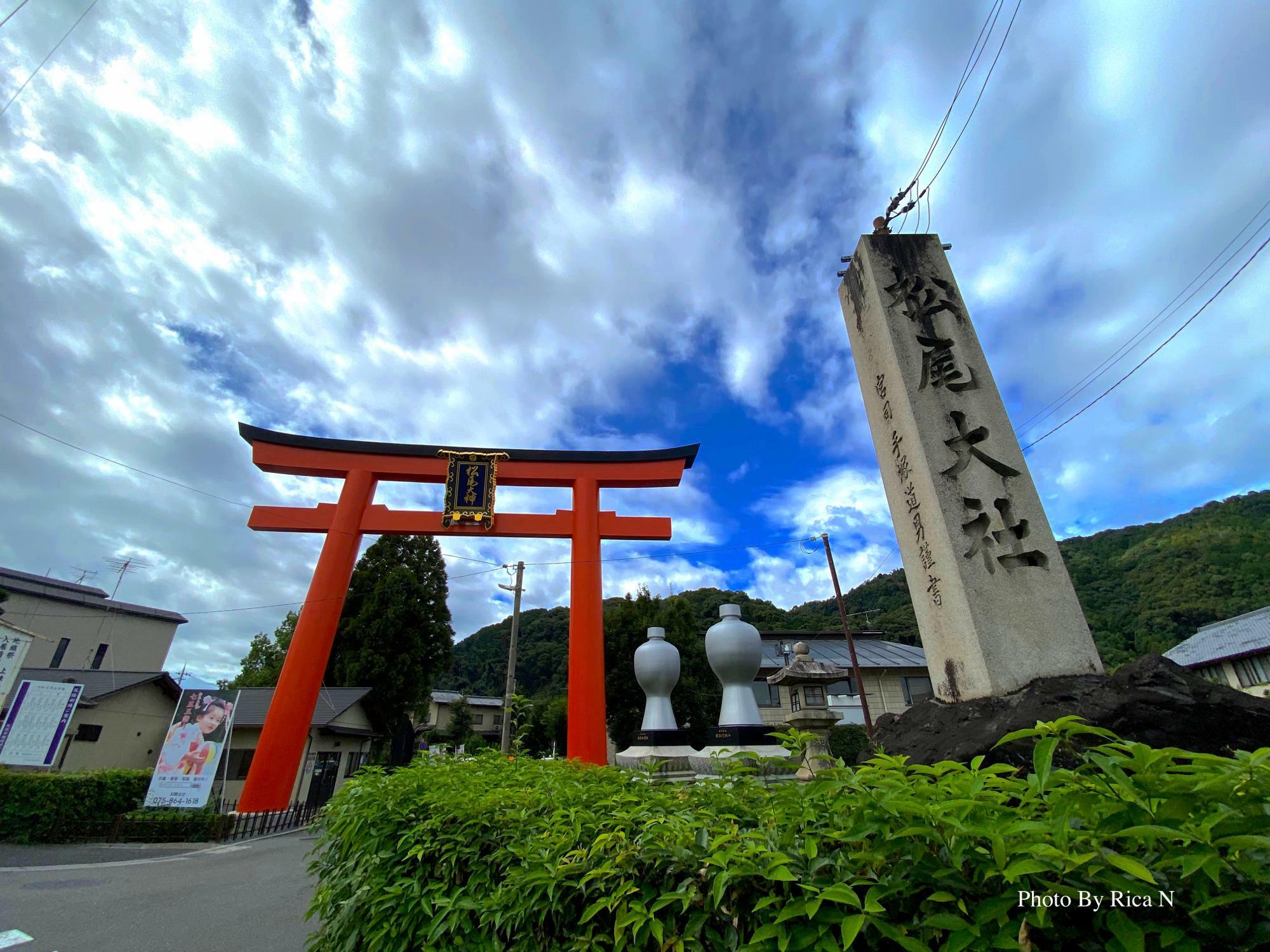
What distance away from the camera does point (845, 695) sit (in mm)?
21328

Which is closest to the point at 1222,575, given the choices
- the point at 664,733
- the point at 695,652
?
the point at 695,652

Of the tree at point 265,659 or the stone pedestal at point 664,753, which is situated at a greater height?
the tree at point 265,659

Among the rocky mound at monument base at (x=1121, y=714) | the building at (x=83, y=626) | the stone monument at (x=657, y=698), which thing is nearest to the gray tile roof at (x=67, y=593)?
the building at (x=83, y=626)

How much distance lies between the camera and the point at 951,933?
102 centimetres

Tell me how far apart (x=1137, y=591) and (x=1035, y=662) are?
25357mm

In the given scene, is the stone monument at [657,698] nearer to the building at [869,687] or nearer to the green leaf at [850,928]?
the green leaf at [850,928]

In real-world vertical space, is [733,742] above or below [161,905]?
above

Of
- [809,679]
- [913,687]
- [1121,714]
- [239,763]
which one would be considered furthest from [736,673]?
[913,687]

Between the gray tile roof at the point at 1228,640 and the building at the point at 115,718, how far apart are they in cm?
2958

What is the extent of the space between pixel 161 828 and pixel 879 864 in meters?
13.6

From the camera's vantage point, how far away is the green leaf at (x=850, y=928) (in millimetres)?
1019

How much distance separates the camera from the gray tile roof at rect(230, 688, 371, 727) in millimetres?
15125

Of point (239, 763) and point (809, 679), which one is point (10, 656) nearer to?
point (239, 763)

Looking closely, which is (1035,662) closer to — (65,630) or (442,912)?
(442,912)
